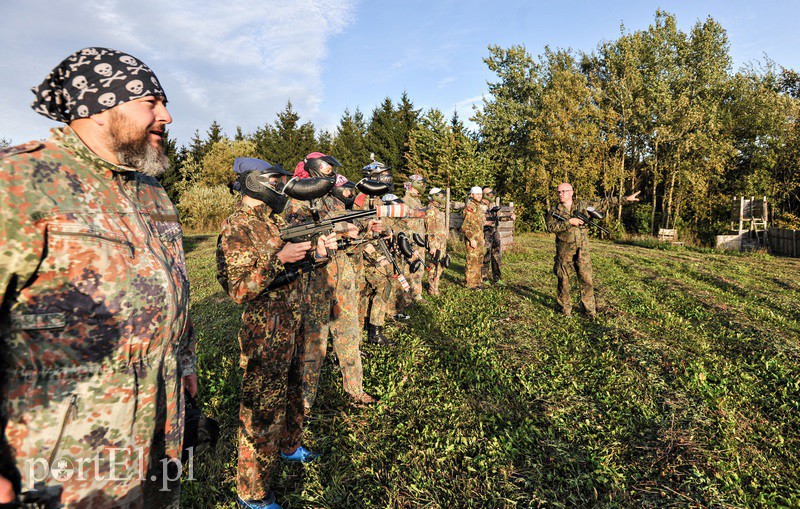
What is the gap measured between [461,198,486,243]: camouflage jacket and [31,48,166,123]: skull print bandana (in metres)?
9.04

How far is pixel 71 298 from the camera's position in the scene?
139 cm

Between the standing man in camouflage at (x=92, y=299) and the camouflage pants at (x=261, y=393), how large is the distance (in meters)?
0.96

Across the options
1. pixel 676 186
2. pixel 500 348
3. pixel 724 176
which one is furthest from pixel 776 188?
pixel 500 348

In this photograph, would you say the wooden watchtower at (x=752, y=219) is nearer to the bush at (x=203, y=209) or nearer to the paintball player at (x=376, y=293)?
the paintball player at (x=376, y=293)

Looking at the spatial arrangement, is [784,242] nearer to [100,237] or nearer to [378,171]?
[378,171]

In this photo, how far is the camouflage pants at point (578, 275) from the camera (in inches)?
291

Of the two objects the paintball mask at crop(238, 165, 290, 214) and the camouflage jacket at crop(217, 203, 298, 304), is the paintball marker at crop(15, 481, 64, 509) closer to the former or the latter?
the camouflage jacket at crop(217, 203, 298, 304)

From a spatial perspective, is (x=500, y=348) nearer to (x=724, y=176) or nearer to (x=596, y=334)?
(x=596, y=334)

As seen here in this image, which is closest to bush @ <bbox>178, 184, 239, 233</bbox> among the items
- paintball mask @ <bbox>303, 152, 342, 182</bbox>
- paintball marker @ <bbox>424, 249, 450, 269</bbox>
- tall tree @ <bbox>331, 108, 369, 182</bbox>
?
tall tree @ <bbox>331, 108, 369, 182</bbox>

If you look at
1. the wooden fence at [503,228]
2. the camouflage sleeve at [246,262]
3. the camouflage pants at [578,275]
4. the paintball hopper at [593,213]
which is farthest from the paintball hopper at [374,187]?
the wooden fence at [503,228]

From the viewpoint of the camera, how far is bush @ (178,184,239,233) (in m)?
27.9

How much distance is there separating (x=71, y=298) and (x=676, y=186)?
3216 cm

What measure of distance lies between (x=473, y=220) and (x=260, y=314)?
26.7 ft

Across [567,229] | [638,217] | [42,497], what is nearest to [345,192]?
[42,497]
